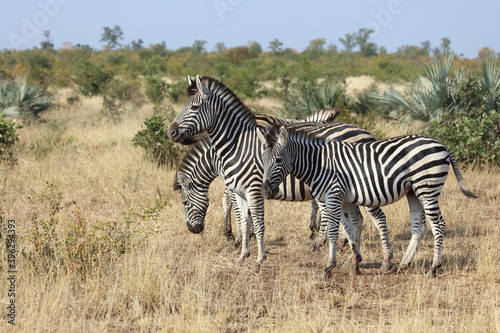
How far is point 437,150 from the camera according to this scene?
5941 millimetres

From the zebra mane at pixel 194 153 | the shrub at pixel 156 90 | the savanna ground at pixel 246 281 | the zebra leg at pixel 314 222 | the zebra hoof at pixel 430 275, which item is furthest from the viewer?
the shrub at pixel 156 90

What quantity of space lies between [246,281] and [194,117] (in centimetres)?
218

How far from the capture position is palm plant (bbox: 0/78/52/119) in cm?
1475

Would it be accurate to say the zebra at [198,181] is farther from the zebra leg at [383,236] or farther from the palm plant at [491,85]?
the palm plant at [491,85]

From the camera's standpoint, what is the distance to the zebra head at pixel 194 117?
Result: 6441mm

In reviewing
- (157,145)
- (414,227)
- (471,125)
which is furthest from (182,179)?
(471,125)

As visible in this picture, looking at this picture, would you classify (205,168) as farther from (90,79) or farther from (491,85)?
(90,79)

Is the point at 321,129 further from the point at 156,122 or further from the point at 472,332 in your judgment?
the point at 156,122

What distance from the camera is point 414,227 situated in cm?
638

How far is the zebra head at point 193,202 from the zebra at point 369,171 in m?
1.88

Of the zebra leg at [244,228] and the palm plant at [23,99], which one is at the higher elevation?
the palm plant at [23,99]

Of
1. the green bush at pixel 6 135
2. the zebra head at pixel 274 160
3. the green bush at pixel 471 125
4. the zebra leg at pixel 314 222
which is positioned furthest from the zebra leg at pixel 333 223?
the green bush at pixel 6 135

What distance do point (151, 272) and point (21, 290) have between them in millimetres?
1297

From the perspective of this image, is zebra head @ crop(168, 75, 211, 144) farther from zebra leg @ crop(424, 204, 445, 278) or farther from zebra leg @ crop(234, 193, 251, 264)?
zebra leg @ crop(424, 204, 445, 278)
